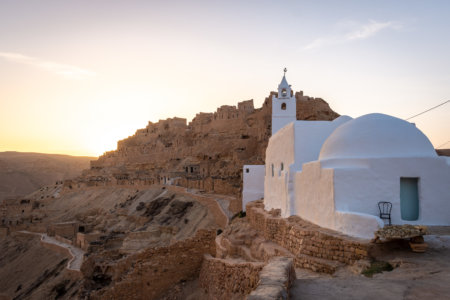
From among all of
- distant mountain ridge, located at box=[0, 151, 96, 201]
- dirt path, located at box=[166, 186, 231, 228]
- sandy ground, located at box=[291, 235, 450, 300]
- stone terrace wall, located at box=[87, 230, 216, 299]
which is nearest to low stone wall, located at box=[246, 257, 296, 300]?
sandy ground, located at box=[291, 235, 450, 300]

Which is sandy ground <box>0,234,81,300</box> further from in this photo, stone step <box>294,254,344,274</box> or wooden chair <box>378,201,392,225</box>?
wooden chair <box>378,201,392,225</box>

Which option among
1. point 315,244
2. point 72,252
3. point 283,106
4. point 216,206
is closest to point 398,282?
point 315,244

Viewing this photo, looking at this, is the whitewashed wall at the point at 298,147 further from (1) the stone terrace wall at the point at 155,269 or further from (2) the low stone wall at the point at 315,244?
(1) the stone terrace wall at the point at 155,269

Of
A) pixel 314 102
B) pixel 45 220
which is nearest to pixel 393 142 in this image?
pixel 314 102

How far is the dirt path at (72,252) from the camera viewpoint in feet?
56.0

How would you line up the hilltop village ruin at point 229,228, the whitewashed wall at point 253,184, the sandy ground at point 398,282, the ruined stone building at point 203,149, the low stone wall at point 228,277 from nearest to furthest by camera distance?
1. the sandy ground at point 398,282
2. the low stone wall at point 228,277
3. the hilltop village ruin at point 229,228
4. the whitewashed wall at point 253,184
5. the ruined stone building at point 203,149

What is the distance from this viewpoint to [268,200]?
14680 mm

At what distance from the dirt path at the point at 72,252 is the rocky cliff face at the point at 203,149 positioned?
982 centimetres

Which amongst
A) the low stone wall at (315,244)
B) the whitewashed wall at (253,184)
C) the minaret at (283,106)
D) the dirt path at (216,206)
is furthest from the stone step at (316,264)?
the minaret at (283,106)

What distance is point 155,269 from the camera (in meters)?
9.62

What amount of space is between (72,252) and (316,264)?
57.0ft

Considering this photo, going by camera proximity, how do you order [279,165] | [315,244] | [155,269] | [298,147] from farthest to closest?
[279,165], [298,147], [155,269], [315,244]

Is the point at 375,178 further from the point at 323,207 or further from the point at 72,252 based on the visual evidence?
the point at 72,252

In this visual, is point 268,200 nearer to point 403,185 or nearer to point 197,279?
point 197,279
